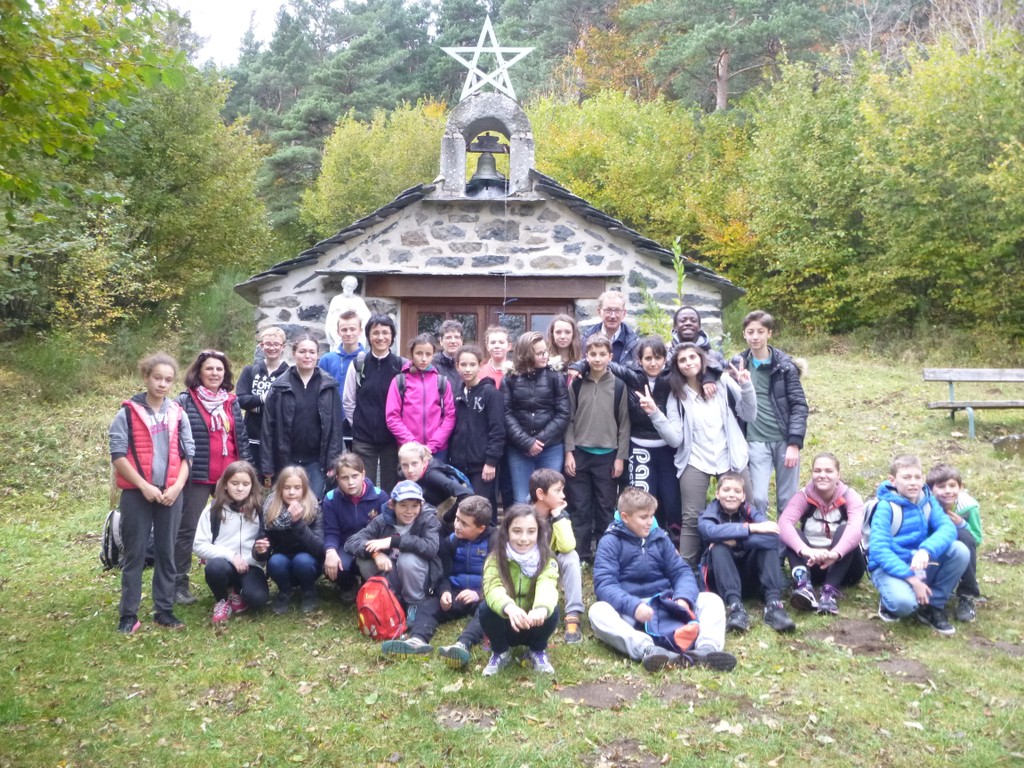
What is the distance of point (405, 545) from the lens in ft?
15.8

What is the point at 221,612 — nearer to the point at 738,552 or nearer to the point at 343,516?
the point at 343,516

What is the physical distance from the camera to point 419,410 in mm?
5566

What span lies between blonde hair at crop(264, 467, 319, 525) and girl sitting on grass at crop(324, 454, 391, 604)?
3.7 inches

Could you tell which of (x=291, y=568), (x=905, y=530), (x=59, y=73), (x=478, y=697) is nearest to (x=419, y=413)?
(x=291, y=568)

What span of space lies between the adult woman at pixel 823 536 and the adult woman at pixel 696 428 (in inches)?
14.7

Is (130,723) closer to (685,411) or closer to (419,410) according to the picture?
(419,410)

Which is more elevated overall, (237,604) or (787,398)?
(787,398)

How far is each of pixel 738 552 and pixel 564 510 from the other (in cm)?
106

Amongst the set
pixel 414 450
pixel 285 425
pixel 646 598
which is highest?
pixel 285 425

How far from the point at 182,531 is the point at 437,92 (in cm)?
2705

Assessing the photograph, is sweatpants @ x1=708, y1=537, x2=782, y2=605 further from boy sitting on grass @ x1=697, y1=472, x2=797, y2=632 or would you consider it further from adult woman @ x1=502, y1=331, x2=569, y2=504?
adult woman @ x1=502, y1=331, x2=569, y2=504

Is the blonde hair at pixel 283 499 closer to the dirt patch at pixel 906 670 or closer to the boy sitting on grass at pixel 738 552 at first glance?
the boy sitting on grass at pixel 738 552

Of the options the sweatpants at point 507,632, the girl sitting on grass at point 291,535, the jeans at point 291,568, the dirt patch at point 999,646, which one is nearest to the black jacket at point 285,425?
the girl sitting on grass at point 291,535

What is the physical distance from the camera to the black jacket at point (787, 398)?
18.1ft
